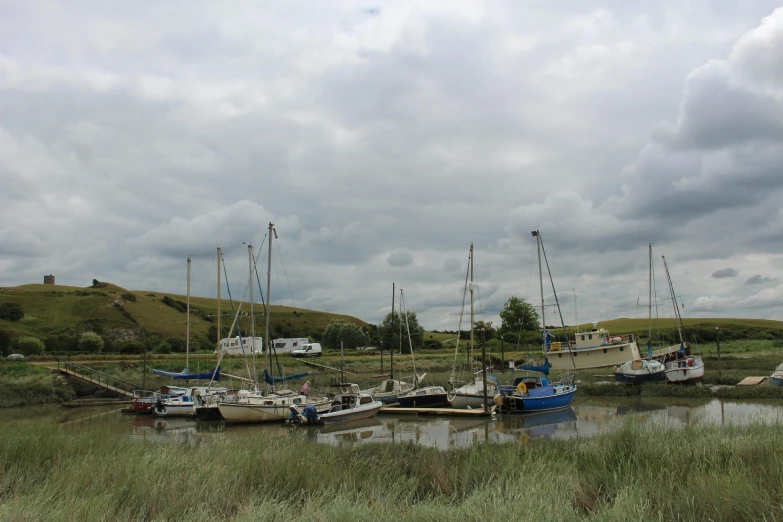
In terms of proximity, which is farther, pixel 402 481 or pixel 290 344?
pixel 290 344

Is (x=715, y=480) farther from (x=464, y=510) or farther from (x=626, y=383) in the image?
(x=626, y=383)

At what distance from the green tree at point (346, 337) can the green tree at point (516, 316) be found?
3024cm

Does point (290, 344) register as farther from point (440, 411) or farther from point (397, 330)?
point (440, 411)

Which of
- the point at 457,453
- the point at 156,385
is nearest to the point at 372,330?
the point at 156,385

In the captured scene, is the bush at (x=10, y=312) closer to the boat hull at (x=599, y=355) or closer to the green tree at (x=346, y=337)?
the green tree at (x=346, y=337)

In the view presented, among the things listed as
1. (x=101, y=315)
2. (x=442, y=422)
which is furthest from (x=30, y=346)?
(x=442, y=422)

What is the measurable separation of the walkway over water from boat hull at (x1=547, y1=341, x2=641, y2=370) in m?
40.7

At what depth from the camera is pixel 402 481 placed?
10.9m

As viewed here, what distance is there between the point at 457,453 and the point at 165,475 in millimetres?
7520

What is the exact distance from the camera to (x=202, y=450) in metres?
13.0

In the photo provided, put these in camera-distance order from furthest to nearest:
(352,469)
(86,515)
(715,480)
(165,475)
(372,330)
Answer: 1. (372,330)
2. (352,469)
3. (165,475)
4. (715,480)
5. (86,515)

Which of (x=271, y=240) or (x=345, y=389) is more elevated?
(x=271, y=240)

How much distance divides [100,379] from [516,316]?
286ft

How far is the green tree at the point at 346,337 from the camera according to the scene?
110869 millimetres
